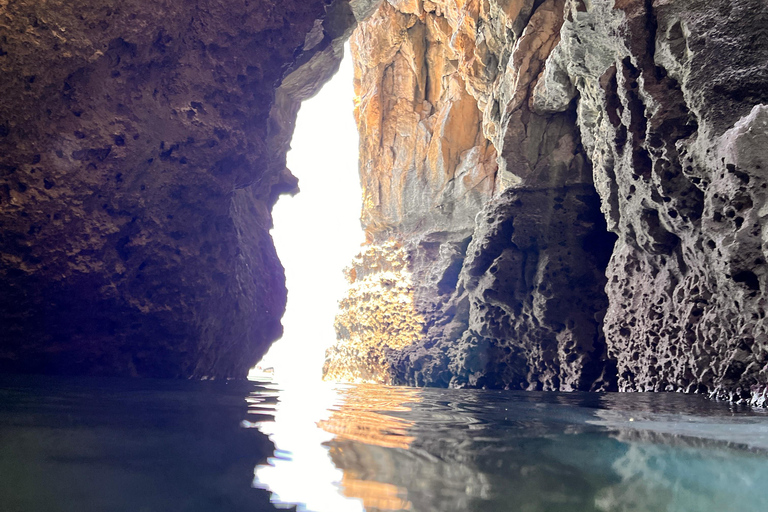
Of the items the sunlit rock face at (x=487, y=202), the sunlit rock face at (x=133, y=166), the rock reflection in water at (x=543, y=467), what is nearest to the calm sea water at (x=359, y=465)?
the rock reflection in water at (x=543, y=467)

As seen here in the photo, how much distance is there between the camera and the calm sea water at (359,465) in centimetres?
120

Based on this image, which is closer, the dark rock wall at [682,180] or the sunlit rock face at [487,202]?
the dark rock wall at [682,180]

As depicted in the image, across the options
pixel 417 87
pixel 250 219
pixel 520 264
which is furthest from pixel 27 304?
pixel 417 87

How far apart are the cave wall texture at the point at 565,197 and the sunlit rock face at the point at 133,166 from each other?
5.47 m

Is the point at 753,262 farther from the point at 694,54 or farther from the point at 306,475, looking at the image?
the point at 306,475

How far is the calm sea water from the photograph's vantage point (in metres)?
1.20

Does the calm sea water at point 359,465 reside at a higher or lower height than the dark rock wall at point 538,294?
lower

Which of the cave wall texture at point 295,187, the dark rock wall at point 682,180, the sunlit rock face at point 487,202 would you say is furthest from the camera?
the sunlit rock face at point 487,202

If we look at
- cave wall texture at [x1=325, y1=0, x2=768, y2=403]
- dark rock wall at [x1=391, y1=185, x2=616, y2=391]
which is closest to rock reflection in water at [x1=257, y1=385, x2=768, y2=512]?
cave wall texture at [x1=325, y1=0, x2=768, y2=403]

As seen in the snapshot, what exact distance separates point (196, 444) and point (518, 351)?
38.3 feet

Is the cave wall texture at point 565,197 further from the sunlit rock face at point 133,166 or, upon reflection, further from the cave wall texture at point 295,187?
the sunlit rock face at point 133,166

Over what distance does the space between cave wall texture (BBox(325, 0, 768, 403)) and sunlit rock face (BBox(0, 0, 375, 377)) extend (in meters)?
5.47

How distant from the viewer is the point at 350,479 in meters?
1.39

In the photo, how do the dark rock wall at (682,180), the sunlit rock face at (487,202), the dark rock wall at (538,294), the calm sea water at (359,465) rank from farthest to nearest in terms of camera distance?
the sunlit rock face at (487,202) → the dark rock wall at (538,294) → the dark rock wall at (682,180) → the calm sea water at (359,465)
